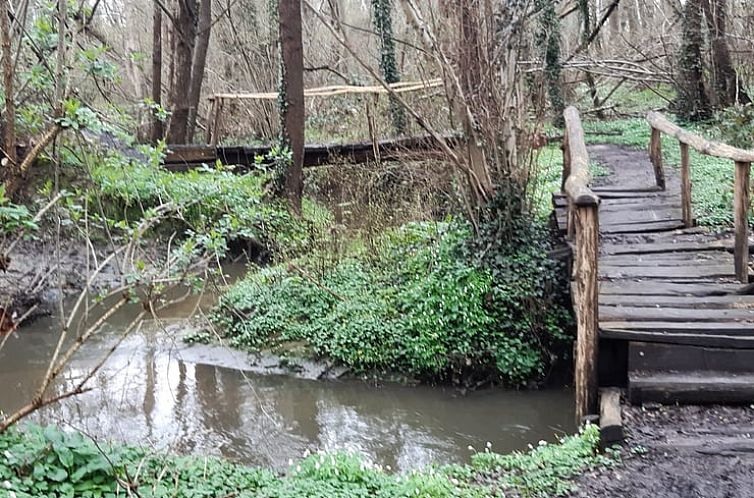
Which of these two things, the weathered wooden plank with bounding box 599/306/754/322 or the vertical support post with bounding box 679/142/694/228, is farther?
the vertical support post with bounding box 679/142/694/228

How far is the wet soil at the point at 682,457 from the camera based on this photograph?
4188mm

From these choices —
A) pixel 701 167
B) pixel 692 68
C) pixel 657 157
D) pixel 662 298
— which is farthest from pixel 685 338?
pixel 692 68

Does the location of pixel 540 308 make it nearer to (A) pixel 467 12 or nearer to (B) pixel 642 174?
(A) pixel 467 12

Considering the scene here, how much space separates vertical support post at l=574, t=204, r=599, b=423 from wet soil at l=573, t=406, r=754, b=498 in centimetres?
37

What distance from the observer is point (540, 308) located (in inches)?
315

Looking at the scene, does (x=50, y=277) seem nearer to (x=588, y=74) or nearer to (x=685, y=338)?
(x=685, y=338)

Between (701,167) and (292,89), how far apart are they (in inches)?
275

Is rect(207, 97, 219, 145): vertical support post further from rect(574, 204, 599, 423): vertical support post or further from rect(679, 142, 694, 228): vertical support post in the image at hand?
rect(574, 204, 599, 423): vertical support post

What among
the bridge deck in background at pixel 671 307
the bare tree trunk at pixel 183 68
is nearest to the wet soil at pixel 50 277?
the bare tree trunk at pixel 183 68

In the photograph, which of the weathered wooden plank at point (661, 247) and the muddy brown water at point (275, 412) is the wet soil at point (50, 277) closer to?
the muddy brown water at point (275, 412)

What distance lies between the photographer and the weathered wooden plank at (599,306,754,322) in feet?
19.2

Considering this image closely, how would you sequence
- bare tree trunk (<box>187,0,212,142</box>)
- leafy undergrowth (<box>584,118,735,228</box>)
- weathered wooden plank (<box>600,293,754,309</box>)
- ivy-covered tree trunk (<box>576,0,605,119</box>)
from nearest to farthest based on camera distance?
1. weathered wooden plank (<box>600,293,754,309</box>)
2. leafy undergrowth (<box>584,118,735,228</box>)
3. bare tree trunk (<box>187,0,212,142</box>)
4. ivy-covered tree trunk (<box>576,0,605,119</box>)

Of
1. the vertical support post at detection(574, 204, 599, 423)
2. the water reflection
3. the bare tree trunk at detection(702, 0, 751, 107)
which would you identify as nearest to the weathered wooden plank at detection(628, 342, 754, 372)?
the vertical support post at detection(574, 204, 599, 423)

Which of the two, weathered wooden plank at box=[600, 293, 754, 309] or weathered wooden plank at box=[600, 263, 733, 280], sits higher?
weathered wooden plank at box=[600, 263, 733, 280]
